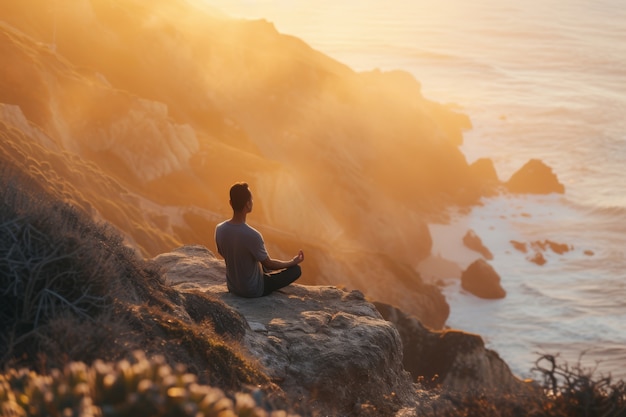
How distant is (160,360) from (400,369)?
6.81 m

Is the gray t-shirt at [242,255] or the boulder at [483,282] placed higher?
the boulder at [483,282]

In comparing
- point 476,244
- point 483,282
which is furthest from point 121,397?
point 476,244

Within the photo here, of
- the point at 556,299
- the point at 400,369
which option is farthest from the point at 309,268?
the point at 400,369

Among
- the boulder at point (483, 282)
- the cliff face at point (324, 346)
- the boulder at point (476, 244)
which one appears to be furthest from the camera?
the boulder at point (476, 244)

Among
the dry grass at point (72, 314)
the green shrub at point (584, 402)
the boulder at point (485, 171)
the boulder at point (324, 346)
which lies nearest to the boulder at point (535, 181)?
the boulder at point (485, 171)

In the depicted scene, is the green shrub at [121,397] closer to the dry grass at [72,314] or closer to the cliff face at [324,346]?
the dry grass at [72,314]

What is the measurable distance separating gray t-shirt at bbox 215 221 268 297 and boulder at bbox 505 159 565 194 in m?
63.1

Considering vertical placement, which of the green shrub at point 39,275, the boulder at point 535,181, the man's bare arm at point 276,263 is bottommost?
the green shrub at point 39,275

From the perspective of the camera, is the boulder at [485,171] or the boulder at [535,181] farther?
the boulder at [485,171]

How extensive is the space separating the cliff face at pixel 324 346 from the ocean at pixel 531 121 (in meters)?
2.41

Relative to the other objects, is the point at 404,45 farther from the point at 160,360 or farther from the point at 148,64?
the point at 160,360

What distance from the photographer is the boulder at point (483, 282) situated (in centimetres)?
4766

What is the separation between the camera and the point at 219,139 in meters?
48.9

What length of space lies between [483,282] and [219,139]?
18.1 meters
